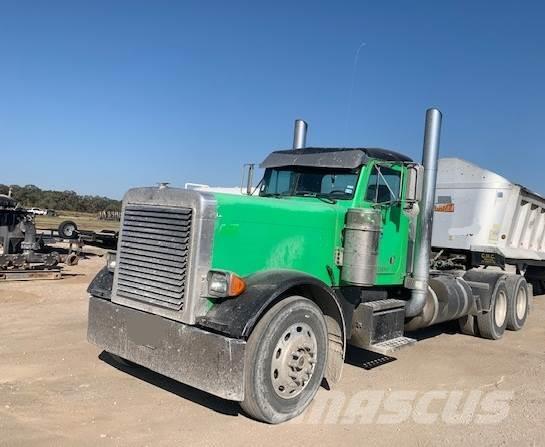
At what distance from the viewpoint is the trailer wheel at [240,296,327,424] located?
4301 millimetres

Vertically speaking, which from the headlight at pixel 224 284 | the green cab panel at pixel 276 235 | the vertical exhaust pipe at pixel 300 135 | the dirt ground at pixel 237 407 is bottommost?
the dirt ground at pixel 237 407

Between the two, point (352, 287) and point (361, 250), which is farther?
point (352, 287)

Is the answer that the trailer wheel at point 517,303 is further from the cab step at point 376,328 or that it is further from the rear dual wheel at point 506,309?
the cab step at point 376,328

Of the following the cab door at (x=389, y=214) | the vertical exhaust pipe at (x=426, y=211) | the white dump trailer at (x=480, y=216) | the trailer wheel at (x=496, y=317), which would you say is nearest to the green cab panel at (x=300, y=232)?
the cab door at (x=389, y=214)

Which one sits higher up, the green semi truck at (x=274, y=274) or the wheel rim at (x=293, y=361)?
the green semi truck at (x=274, y=274)

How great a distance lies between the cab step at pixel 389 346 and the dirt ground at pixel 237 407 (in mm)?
377

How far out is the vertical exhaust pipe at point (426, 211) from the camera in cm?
651

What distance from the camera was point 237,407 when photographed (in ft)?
15.6

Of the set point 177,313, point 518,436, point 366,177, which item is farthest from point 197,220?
point 518,436

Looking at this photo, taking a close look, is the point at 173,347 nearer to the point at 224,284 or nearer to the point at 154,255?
the point at 224,284

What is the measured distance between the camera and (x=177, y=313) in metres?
4.46

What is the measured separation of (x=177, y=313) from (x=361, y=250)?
195 centimetres

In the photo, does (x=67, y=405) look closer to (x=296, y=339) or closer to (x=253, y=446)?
(x=253, y=446)

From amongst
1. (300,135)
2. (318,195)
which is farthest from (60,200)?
(318,195)
